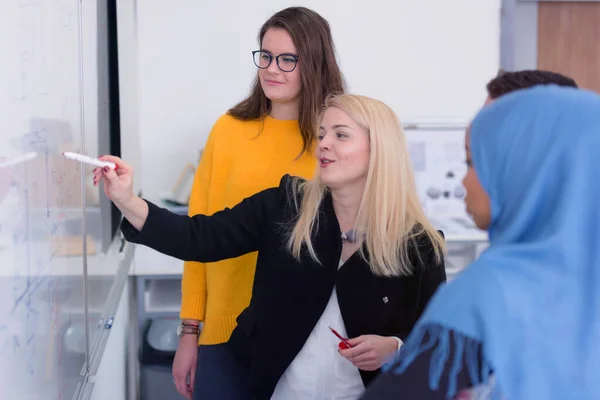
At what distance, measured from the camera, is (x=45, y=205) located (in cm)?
131

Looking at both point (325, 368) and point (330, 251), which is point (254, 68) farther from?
point (325, 368)

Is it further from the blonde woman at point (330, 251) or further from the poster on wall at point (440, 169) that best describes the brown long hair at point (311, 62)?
the poster on wall at point (440, 169)

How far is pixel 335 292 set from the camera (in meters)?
1.74

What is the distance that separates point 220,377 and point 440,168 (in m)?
2.19

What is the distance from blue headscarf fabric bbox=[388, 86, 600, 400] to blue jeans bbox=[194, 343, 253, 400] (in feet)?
3.29

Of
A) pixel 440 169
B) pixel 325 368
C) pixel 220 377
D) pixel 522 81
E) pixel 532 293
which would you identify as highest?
pixel 522 81

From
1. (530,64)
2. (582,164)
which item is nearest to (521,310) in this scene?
(582,164)

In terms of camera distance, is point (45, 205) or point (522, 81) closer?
point (45, 205)

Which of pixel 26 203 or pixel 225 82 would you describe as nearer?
pixel 26 203

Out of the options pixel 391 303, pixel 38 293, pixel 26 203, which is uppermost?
pixel 26 203

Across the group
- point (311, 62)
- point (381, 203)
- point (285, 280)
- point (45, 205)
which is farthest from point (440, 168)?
point (45, 205)

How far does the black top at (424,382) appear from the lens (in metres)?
0.99

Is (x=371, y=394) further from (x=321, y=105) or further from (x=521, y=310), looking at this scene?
(x=321, y=105)

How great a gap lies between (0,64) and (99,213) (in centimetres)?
129
